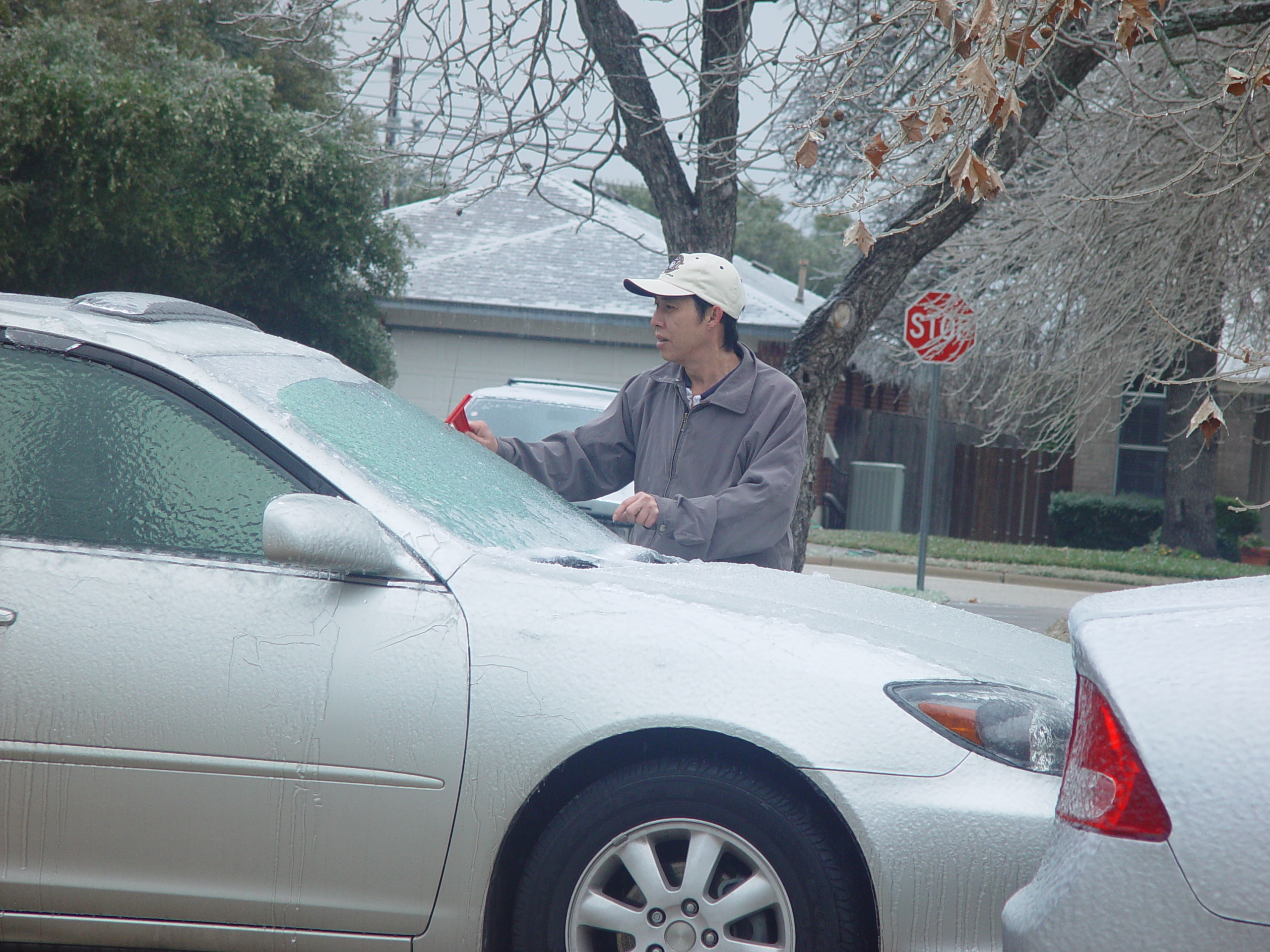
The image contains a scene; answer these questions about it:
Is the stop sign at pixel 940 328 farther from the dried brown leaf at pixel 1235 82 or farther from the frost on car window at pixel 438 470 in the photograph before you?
the frost on car window at pixel 438 470

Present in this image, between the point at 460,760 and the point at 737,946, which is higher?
the point at 460,760

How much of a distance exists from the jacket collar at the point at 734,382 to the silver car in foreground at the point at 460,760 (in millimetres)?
1302

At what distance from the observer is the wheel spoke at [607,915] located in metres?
2.34

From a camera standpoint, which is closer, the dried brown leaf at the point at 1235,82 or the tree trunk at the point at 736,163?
the dried brown leaf at the point at 1235,82

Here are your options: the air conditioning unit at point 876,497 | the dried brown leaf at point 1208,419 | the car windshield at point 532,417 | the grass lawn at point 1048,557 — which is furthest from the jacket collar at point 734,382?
the air conditioning unit at point 876,497

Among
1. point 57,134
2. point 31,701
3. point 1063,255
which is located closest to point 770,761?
point 31,701

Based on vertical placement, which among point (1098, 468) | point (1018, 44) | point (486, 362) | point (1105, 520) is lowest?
point (1105, 520)

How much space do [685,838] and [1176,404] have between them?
690 inches

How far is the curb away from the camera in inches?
548

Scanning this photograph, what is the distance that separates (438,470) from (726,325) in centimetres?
130

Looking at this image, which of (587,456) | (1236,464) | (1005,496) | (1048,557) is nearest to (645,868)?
(587,456)

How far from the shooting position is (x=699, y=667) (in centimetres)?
238

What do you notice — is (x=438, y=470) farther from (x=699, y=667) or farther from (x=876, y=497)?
(x=876, y=497)

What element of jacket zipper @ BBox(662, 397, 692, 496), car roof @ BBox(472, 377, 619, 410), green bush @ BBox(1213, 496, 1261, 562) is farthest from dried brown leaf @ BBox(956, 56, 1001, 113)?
green bush @ BBox(1213, 496, 1261, 562)
